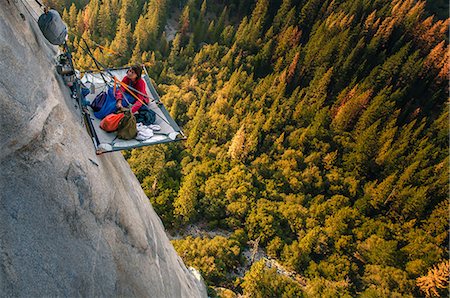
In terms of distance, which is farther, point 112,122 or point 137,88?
point 137,88

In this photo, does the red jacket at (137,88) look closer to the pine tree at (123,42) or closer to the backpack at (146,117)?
the backpack at (146,117)

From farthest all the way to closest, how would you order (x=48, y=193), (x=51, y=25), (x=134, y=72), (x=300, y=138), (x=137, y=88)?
(x=300, y=138) < (x=137, y=88) < (x=134, y=72) < (x=51, y=25) < (x=48, y=193)

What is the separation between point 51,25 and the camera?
7.74 metres

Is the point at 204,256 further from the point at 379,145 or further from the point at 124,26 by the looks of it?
the point at 124,26

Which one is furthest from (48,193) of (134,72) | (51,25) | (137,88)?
(137,88)

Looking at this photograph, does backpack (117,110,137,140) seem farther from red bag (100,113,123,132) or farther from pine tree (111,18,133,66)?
pine tree (111,18,133,66)

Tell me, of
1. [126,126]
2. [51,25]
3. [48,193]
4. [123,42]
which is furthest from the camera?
[123,42]

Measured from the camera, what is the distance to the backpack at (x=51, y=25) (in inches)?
303

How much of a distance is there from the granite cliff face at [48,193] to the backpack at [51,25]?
0.77ft

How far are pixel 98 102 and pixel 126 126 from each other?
157 cm

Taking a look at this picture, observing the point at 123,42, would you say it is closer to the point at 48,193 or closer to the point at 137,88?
the point at 137,88

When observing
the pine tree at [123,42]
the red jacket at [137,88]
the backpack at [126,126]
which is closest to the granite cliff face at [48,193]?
the backpack at [126,126]

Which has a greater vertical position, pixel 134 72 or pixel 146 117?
pixel 134 72

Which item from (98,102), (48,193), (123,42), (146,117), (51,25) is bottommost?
(123,42)
